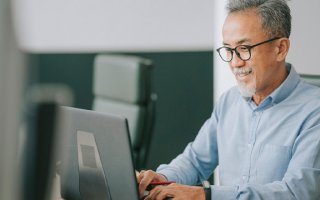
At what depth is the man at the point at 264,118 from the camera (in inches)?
57.0

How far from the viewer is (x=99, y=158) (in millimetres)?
1252

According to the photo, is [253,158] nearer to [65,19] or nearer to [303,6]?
[303,6]

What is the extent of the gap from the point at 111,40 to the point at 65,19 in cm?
32

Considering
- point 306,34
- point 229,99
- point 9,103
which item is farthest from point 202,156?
point 9,103

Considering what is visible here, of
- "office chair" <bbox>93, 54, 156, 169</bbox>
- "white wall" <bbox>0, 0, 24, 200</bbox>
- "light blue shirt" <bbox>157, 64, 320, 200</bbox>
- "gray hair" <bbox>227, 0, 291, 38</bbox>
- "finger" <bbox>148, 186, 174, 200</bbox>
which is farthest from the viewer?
"office chair" <bbox>93, 54, 156, 169</bbox>

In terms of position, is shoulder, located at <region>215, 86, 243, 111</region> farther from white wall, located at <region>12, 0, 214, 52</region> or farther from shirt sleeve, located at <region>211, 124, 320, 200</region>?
white wall, located at <region>12, 0, 214, 52</region>

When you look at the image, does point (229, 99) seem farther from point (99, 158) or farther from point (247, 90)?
point (99, 158)

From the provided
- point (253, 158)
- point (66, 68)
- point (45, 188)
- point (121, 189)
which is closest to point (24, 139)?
point (45, 188)

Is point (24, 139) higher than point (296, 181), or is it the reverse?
point (24, 139)

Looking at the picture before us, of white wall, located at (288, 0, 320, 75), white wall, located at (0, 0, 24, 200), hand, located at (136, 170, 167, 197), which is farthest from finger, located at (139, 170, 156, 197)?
white wall, located at (0, 0, 24, 200)

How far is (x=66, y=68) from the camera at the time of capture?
3.43m

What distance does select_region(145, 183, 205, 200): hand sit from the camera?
131 cm

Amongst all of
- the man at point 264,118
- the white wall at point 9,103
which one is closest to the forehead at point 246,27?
the man at point 264,118

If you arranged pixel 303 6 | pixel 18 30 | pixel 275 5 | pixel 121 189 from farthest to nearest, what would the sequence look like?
pixel 303 6
pixel 275 5
pixel 121 189
pixel 18 30
